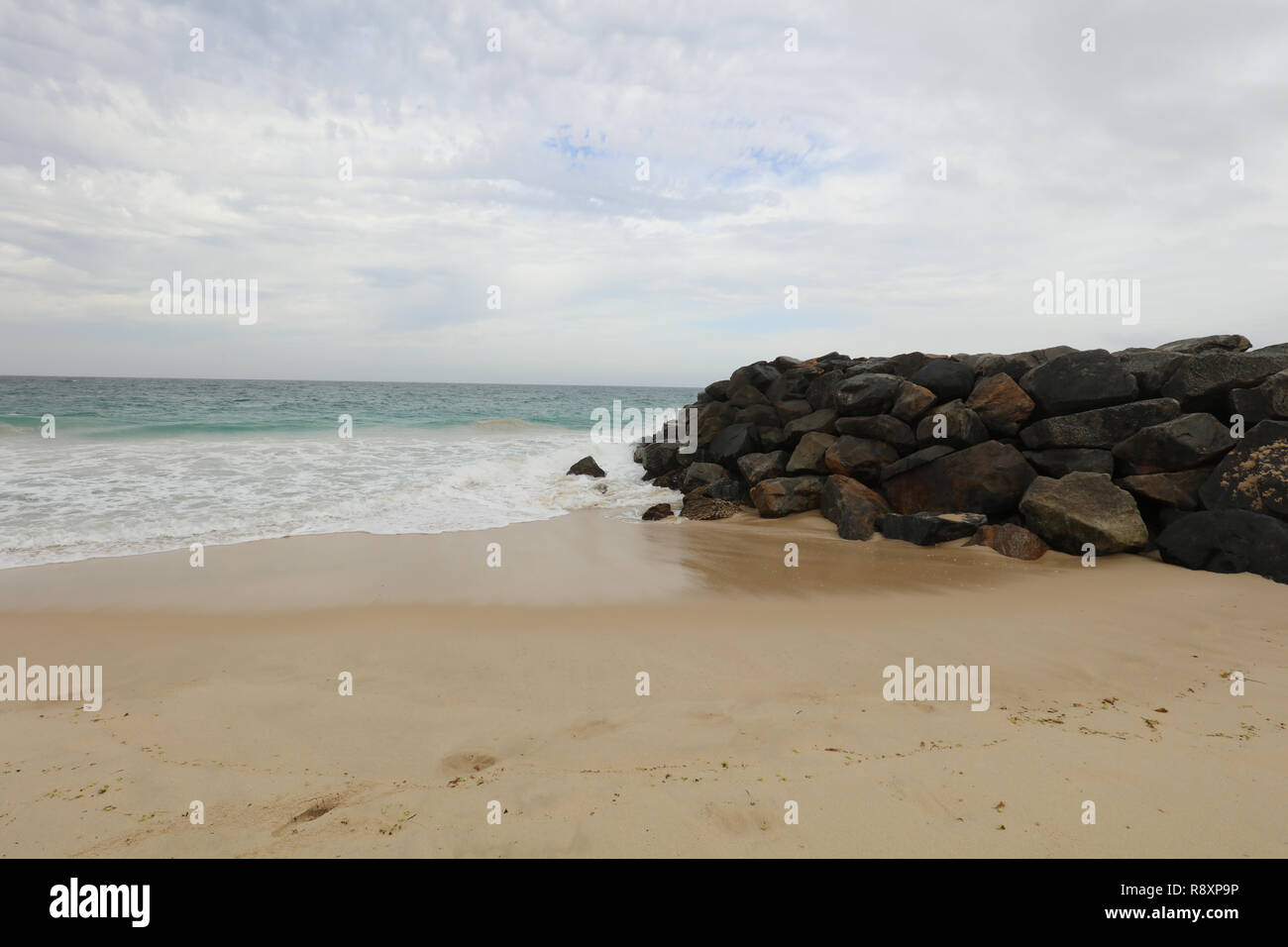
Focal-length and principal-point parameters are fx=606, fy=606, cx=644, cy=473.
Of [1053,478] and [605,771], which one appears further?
[1053,478]

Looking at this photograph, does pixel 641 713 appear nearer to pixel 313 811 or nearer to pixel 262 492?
pixel 313 811

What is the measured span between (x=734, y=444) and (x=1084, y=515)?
676cm

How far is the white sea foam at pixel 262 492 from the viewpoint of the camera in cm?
940

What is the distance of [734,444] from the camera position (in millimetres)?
13453

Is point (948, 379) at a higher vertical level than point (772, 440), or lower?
higher

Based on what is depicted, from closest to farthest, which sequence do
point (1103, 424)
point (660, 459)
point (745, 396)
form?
point (1103, 424), point (745, 396), point (660, 459)

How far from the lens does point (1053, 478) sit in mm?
8836

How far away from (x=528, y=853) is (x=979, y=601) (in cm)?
573

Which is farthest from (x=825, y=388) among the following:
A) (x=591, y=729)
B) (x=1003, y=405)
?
(x=591, y=729)

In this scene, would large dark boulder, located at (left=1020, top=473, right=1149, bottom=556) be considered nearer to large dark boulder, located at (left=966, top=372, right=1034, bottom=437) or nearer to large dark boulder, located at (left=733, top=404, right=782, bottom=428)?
large dark boulder, located at (left=966, top=372, right=1034, bottom=437)

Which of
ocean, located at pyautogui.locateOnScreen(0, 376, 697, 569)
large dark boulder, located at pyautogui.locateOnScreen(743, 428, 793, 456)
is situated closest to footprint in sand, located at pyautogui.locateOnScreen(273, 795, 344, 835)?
ocean, located at pyautogui.locateOnScreen(0, 376, 697, 569)

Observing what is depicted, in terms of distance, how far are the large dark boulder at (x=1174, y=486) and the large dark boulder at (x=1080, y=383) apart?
1.40 metres
